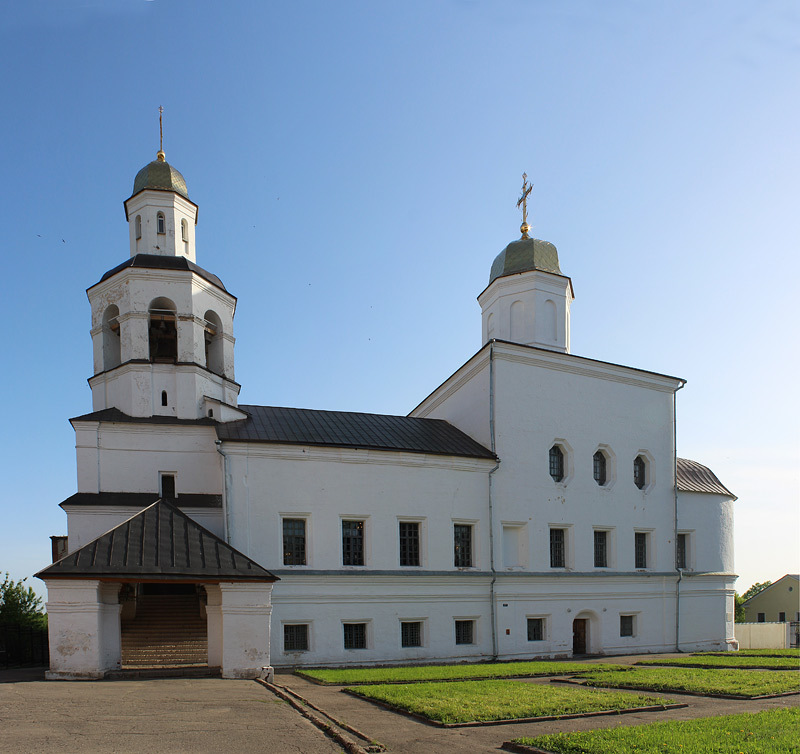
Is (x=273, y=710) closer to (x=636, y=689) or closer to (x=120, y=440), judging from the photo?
(x=636, y=689)

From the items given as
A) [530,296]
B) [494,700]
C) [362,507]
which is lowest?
[494,700]

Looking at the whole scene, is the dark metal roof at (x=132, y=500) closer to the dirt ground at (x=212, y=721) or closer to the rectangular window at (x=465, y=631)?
the dirt ground at (x=212, y=721)

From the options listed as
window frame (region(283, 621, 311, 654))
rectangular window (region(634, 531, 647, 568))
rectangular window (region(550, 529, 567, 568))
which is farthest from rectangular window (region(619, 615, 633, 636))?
window frame (region(283, 621, 311, 654))

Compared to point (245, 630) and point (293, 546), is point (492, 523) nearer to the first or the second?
point (293, 546)

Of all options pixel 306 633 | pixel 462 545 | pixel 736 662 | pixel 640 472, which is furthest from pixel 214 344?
pixel 736 662

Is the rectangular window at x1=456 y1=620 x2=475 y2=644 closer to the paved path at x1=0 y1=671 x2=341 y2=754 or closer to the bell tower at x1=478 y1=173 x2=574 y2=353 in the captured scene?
the paved path at x1=0 y1=671 x2=341 y2=754

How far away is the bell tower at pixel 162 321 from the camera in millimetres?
23078

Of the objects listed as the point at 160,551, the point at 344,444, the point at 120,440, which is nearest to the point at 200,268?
the point at 120,440

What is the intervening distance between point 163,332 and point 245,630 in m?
11.5

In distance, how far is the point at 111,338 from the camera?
960 inches

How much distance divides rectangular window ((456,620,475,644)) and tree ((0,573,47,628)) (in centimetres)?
Result: 1813

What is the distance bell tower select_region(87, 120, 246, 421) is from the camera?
75.7 ft

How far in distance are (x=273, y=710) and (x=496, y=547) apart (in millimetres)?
13542

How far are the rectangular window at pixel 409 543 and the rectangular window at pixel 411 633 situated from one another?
1.91 m
